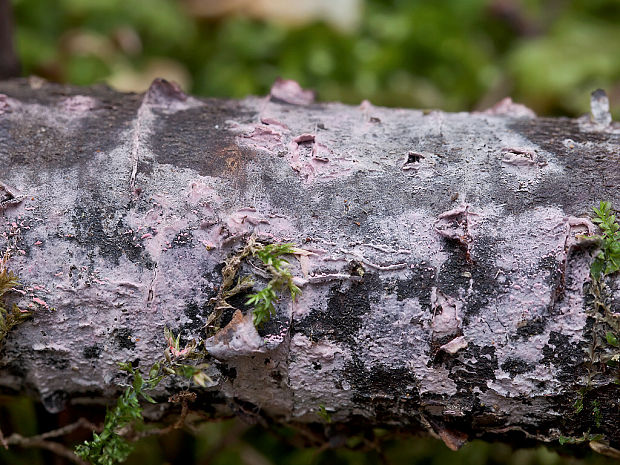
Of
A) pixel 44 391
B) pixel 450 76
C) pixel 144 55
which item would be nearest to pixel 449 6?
pixel 450 76

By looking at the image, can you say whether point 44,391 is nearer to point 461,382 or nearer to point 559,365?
point 461,382

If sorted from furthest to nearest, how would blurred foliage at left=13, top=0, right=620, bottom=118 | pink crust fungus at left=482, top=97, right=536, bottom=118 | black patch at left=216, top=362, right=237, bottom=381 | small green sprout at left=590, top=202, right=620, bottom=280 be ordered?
blurred foliage at left=13, top=0, right=620, bottom=118
pink crust fungus at left=482, top=97, right=536, bottom=118
black patch at left=216, top=362, right=237, bottom=381
small green sprout at left=590, top=202, right=620, bottom=280

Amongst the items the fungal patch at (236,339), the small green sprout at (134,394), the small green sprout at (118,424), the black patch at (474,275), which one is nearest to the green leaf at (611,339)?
the black patch at (474,275)

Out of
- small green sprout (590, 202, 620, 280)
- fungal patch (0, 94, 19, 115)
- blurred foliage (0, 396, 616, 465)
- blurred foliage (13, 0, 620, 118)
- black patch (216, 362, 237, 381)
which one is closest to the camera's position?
small green sprout (590, 202, 620, 280)

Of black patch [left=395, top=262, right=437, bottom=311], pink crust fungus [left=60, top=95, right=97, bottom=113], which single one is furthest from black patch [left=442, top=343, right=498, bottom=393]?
pink crust fungus [left=60, top=95, right=97, bottom=113]

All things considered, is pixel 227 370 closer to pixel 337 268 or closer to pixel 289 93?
pixel 337 268

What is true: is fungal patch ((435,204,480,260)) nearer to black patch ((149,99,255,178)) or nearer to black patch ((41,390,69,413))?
black patch ((149,99,255,178))
